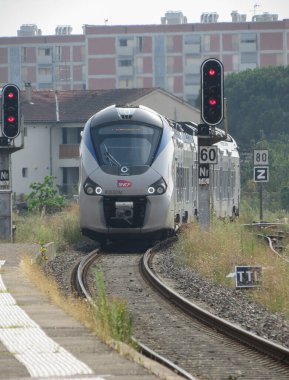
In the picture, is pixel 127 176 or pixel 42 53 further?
pixel 42 53

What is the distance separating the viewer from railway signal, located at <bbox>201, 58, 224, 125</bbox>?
29.9 meters

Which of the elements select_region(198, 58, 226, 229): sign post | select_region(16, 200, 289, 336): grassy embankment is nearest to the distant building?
select_region(16, 200, 289, 336): grassy embankment

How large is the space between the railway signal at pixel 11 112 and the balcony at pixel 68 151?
5001 centimetres

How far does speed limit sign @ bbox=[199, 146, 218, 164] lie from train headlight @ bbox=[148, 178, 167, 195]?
1.27 metres

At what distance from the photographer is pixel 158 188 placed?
100ft

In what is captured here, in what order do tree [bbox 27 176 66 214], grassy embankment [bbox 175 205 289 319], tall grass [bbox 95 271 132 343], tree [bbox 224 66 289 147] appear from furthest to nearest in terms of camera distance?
tree [bbox 224 66 289 147], tree [bbox 27 176 66 214], grassy embankment [bbox 175 205 289 319], tall grass [bbox 95 271 132 343]

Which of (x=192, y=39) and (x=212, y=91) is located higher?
(x=192, y=39)

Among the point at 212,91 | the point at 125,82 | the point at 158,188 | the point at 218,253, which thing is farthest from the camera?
the point at 125,82

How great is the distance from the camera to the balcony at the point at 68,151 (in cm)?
8306

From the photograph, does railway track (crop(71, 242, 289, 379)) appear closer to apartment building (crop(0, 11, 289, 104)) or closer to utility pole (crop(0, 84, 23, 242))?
utility pole (crop(0, 84, 23, 242))

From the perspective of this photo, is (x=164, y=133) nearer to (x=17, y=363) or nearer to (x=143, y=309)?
(x=143, y=309)

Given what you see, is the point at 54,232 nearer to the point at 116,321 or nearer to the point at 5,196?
the point at 5,196

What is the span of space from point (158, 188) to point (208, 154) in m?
1.59

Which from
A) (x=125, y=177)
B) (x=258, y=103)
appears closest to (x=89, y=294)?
(x=125, y=177)
